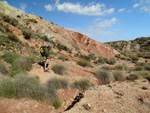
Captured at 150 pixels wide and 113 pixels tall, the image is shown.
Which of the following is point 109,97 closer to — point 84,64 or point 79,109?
point 79,109

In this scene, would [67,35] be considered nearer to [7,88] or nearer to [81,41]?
[81,41]

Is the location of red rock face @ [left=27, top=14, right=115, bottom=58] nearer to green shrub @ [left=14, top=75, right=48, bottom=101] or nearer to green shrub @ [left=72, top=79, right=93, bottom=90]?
green shrub @ [left=72, top=79, right=93, bottom=90]

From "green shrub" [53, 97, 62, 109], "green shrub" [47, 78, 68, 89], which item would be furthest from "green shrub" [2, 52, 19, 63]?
"green shrub" [53, 97, 62, 109]

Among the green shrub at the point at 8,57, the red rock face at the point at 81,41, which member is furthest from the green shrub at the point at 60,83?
the red rock face at the point at 81,41

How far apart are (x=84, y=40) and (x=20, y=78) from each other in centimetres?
1860

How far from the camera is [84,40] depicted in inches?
861

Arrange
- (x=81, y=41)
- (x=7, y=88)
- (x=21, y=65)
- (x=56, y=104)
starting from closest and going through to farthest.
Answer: (x=7, y=88) < (x=56, y=104) < (x=21, y=65) < (x=81, y=41)

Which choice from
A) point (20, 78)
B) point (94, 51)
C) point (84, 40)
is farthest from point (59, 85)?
point (84, 40)

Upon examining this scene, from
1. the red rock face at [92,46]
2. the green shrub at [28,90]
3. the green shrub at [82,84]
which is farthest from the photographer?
the red rock face at [92,46]

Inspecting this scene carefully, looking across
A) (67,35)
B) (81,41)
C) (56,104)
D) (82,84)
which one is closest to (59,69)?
(82,84)

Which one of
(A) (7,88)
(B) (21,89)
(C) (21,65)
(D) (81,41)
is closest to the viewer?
(A) (7,88)

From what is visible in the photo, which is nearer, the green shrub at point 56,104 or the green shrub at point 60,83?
the green shrub at point 56,104

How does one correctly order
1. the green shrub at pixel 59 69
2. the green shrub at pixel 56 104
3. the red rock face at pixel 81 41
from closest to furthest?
the green shrub at pixel 56 104, the green shrub at pixel 59 69, the red rock face at pixel 81 41

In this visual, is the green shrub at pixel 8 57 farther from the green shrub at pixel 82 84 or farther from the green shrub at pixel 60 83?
the green shrub at pixel 82 84
